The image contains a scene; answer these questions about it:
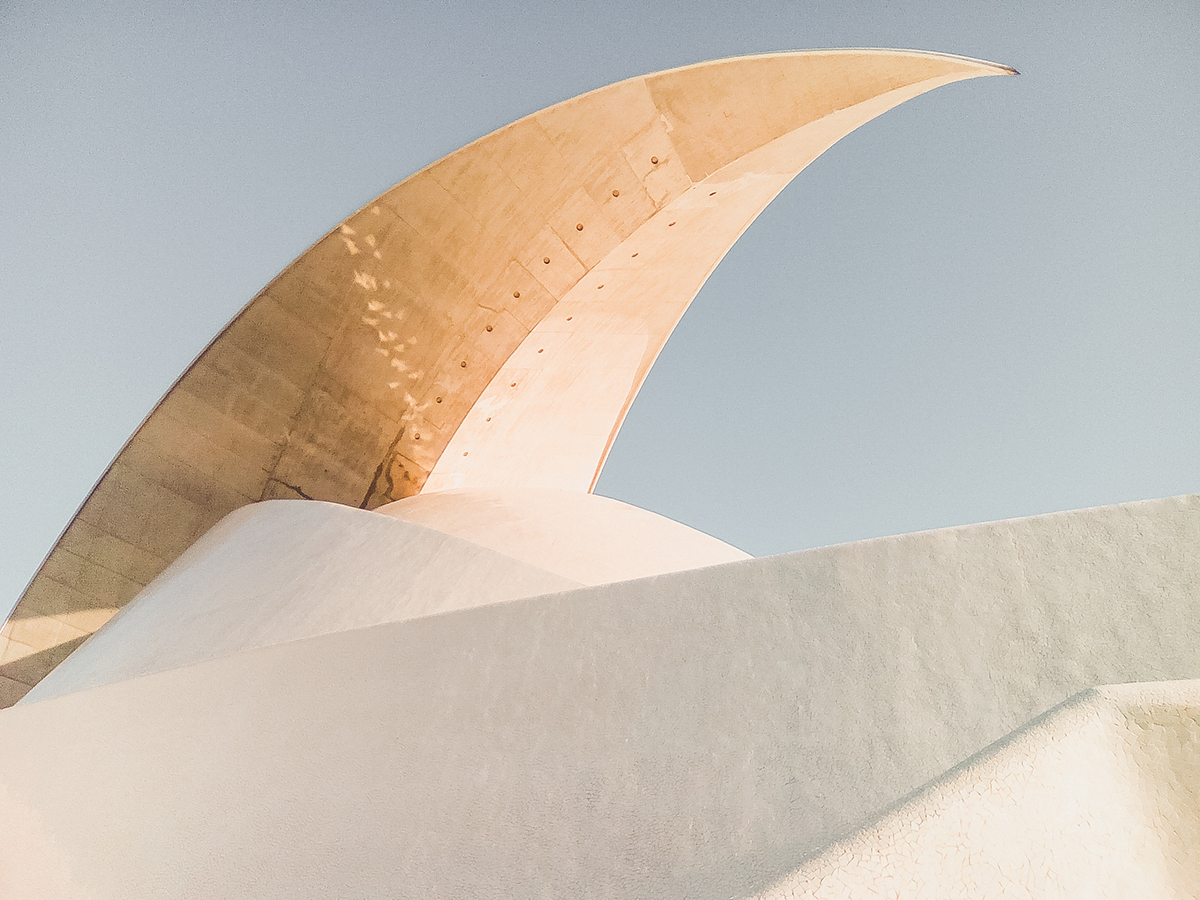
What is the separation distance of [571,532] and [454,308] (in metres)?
3.24

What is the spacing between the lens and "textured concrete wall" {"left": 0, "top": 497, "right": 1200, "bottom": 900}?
2.03 metres

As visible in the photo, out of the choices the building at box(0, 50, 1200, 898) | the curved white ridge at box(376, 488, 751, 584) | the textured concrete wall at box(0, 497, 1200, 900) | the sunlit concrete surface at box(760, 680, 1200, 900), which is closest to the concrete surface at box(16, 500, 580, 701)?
the building at box(0, 50, 1200, 898)

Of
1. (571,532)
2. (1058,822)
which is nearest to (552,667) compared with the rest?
(1058,822)

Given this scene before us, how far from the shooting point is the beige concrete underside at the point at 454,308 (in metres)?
7.10

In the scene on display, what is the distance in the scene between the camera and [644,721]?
8.23ft

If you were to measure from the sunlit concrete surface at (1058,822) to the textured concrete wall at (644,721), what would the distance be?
0.15 meters

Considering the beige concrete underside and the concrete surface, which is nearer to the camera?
the concrete surface

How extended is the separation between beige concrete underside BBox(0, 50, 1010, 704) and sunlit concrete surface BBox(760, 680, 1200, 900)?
6579 millimetres

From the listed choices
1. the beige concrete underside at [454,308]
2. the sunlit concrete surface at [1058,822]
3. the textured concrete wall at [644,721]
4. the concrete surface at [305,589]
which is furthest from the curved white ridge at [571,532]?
the sunlit concrete surface at [1058,822]

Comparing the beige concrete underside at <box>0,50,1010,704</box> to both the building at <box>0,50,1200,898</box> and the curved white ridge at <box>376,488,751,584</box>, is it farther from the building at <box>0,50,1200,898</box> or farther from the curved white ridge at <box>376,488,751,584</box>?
the curved white ridge at <box>376,488,751,584</box>

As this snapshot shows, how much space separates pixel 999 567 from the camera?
218 cm

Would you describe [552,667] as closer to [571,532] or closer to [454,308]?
[571,532]

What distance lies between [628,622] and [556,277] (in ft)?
19.9

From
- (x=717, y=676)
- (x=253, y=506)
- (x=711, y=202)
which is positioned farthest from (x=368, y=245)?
(x=717, y=676)
